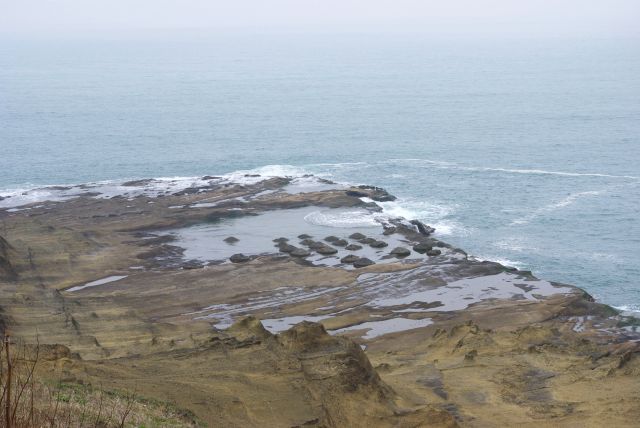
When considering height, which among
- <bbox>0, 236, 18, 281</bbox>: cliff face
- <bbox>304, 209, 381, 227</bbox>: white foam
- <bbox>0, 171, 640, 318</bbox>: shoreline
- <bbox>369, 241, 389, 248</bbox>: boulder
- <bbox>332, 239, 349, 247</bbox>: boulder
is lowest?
<bbox>0, 171, 640, 318</bbox>: shoreline

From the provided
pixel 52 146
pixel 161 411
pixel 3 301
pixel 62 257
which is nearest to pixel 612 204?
pixel 62 257

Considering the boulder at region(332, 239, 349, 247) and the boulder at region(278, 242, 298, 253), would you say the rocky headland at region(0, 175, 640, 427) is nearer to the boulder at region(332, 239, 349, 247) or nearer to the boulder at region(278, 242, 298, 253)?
the boulder at region(278, 242, 298, 253)

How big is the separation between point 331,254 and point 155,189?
32240 millimetres

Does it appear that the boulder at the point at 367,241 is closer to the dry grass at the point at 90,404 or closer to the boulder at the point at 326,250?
the boulder at the point at 326,250

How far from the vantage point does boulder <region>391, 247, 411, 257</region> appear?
247 feet

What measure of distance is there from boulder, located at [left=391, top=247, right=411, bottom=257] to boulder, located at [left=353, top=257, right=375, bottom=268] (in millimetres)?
2645

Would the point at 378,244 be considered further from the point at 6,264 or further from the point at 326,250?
the point at 6,264

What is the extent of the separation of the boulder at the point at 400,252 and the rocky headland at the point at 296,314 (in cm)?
41

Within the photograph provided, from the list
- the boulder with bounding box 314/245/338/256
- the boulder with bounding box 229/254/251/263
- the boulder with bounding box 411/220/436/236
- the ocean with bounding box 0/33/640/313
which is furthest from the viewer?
the ocean with bounding box 0/33/640/313

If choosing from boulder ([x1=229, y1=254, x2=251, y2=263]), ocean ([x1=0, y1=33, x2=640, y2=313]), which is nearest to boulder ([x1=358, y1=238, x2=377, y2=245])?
ocean ([x1=0, y1=33, x2=640, y2=313])

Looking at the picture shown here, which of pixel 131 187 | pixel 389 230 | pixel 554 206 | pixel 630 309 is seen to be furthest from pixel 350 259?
pixel 131 187

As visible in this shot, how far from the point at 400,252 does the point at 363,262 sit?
3.96 m

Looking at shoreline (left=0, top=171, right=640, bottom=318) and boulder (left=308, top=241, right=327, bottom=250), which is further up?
boulder (left=308, top=241, right=327, bottom=250)

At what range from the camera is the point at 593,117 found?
14775 cm
